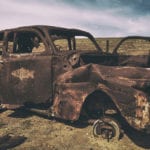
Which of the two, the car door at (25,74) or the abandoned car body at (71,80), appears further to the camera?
the car door at (25,74)

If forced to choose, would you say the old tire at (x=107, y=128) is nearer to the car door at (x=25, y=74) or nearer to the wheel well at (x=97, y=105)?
the wheel well at (x=97, y=105)

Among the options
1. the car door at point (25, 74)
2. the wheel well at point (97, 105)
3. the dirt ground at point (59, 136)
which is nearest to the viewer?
the dirt ground at point (59, 136)

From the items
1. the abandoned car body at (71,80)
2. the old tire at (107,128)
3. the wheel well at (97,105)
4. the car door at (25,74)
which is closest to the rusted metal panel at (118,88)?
the abandoned car body at (71,80)

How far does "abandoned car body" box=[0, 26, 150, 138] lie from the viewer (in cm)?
458

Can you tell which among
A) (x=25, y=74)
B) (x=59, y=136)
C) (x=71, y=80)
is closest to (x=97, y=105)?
(x=71, y=80)

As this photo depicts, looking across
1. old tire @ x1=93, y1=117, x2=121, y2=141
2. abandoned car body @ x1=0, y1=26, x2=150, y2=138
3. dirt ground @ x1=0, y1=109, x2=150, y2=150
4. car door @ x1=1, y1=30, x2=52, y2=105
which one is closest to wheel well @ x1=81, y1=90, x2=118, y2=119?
abandoned car body @ x1=0, y1=26, x2=150, y2=138

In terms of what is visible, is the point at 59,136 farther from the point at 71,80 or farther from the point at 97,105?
the point at 71,80

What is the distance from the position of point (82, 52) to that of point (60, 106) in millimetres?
1097

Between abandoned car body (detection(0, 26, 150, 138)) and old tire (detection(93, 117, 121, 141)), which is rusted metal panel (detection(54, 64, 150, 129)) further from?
old tire (detection(93, 117, 121, 141))

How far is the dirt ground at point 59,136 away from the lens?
15.5 feet

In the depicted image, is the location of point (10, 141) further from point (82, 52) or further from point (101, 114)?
point (82, 52)

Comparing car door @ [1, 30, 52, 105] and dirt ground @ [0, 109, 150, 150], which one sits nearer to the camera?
dirt ground @ [0, 109, 150, 150]

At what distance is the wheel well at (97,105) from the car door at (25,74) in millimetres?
852

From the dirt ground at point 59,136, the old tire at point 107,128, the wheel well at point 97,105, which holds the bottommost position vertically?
the dirt ground at point 59,136
